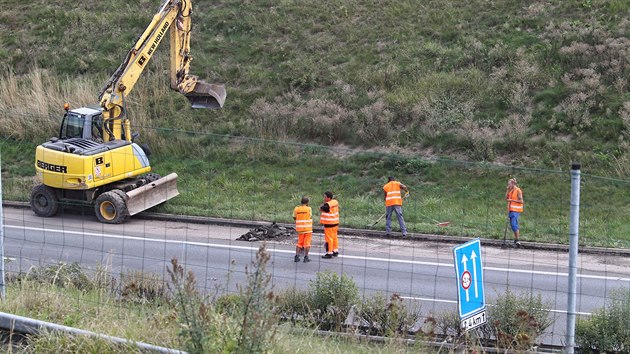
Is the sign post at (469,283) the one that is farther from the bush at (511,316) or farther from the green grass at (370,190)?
the green grass at (370,190)

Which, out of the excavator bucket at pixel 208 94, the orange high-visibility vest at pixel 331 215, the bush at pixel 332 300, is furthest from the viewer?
the excavator bucket at pixel 208 94

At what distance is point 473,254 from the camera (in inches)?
416

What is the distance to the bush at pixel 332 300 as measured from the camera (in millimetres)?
11875

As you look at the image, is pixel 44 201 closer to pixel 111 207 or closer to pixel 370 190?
pixel 111 207

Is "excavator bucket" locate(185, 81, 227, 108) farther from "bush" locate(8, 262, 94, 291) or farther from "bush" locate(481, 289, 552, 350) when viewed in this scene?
"bush" locate(481, 289, 552, 350)

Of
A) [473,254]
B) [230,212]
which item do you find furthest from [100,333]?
[230,212]

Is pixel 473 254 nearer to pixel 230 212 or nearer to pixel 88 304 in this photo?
pixel 88 304

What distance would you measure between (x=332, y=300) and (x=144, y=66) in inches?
516

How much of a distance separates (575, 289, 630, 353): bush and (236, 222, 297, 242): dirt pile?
390 inches

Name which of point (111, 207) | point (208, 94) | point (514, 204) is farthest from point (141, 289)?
point (208, 94)

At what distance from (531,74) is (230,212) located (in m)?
9.63

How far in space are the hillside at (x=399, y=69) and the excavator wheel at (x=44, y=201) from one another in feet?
20.0

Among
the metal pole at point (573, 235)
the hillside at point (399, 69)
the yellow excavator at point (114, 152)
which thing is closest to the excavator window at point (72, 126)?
the yellow excavator at point (114, 152)

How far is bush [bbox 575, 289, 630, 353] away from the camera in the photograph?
11102 mm
